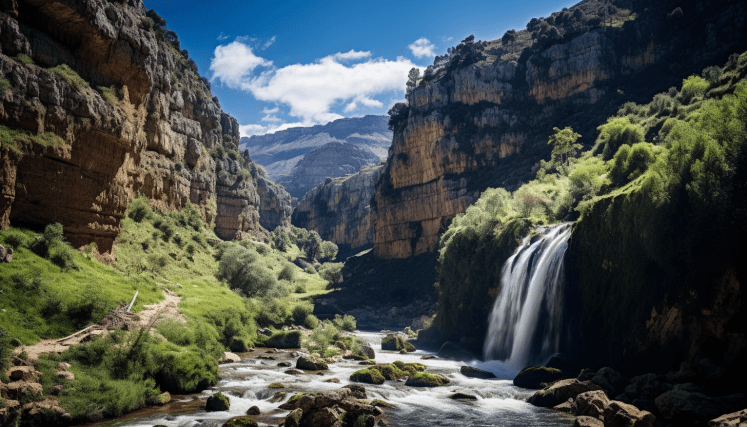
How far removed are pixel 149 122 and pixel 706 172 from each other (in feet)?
209

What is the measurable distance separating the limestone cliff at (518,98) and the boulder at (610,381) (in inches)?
2720

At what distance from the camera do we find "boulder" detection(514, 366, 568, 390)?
27.4 m

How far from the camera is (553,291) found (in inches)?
1307

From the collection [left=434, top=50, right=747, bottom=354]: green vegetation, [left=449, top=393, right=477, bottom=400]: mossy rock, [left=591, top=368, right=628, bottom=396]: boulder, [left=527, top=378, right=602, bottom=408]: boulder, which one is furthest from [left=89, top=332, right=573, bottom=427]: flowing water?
[left=434, top=50, right=747, bottom=354]: green vegetation

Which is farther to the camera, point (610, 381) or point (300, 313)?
point (300, 313)

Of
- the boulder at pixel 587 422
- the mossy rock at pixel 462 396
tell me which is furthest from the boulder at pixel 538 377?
the boulder at pixel 587 422

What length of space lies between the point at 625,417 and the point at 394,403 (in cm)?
1116

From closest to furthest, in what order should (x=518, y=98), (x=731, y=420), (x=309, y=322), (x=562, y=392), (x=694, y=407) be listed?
(x=731, y=420) → (x=694, y=407) → (x=562, y=392) → (x=309, y=322) → (x=518, y=98)

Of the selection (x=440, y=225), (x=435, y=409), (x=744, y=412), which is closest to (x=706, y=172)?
(x=744, y=412)

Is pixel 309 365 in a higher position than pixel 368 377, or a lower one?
lower

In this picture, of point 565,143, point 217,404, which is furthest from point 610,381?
point 565,143

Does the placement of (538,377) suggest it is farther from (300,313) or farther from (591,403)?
(300,313)

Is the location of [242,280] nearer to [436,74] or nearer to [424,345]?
[424,345]

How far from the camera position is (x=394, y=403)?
2334 cm
